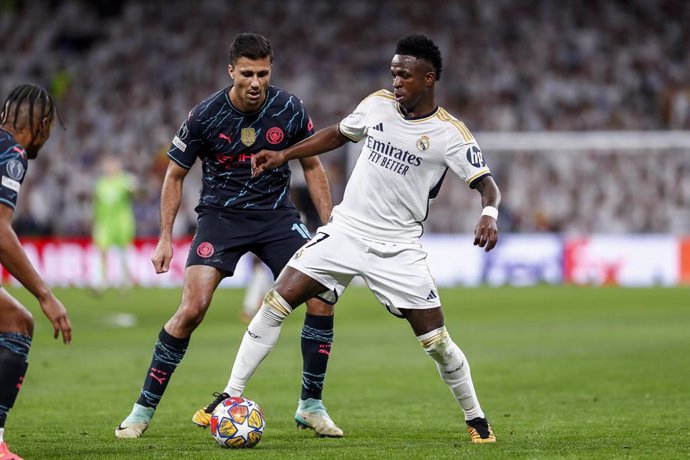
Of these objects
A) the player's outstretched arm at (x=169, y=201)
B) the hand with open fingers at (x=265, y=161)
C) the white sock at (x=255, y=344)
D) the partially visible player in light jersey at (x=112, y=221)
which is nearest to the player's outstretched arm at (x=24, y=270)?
the white sock at (x=255, y=344)

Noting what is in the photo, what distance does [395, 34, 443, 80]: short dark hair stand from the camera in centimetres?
737

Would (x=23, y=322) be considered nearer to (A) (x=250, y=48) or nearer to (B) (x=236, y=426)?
(B) (x=236, y=426)

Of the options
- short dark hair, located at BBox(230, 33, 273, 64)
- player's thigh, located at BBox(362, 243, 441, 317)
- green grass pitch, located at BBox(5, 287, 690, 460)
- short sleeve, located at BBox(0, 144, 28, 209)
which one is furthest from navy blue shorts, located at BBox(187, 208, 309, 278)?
short sleeve, located at BBox(0, 144, 28, 209)

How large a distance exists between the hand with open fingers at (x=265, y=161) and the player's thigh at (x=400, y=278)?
2.72 feet

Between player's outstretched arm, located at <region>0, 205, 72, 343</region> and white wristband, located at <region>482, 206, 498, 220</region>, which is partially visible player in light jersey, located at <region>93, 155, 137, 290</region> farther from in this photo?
player's outstretched arm, located at <region>0, 205, 72, 343</region>

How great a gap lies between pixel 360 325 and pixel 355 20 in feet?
56.6

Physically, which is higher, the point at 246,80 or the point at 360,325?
the point at 246,80

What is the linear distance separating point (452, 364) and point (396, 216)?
966mm

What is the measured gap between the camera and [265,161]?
7.72 meters

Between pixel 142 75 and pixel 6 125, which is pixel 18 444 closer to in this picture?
pixel 6 125

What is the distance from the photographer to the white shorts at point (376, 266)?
7.41 metres

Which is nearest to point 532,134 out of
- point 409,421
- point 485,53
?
point 485,53

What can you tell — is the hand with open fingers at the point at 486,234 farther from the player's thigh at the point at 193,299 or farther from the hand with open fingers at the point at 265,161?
the player's thigh at the point at 193,299

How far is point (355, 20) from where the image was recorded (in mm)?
33594
